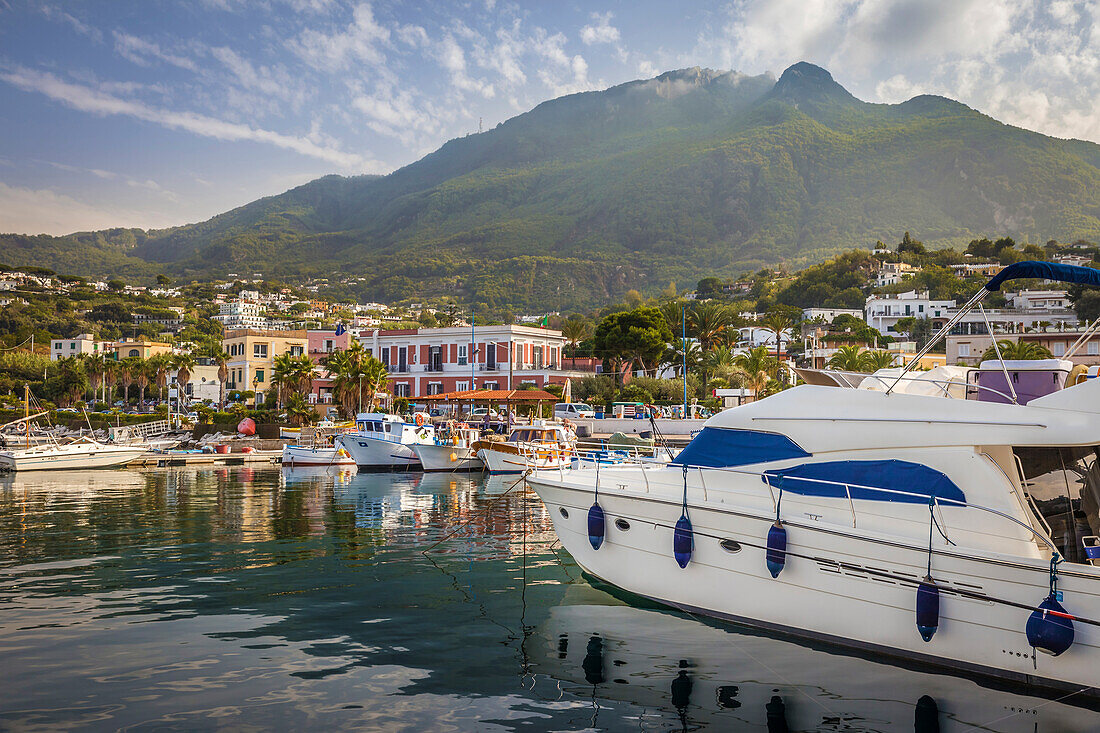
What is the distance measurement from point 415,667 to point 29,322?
145 m

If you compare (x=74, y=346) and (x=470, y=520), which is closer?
(x=470, y=520)

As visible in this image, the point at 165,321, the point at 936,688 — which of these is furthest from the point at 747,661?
the point at 165,321

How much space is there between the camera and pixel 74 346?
10650 centimetres

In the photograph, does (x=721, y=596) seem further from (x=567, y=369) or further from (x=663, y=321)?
(x=567, y=369)

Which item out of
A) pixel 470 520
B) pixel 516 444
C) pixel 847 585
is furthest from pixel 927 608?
pixel 516 444

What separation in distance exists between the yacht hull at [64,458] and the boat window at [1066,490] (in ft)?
143

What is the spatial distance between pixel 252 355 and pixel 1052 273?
7881cm

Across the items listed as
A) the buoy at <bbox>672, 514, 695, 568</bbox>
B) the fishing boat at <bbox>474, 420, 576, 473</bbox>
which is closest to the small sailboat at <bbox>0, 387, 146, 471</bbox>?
the fishing boat at <bbox>474, 420, 576, 473</bbox>

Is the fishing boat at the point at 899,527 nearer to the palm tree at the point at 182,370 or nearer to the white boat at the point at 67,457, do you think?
the white boat at the point at 67,457

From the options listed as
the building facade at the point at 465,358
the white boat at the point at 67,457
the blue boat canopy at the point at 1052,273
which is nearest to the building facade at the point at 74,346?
the building facade at the point at 465,358

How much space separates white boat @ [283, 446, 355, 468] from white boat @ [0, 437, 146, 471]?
8853 millimetres

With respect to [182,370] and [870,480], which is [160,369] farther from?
[870,480]

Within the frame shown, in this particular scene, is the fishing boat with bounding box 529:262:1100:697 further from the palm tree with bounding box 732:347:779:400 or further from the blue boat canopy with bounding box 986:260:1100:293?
the palm tree with bounding box 732:347:779:400

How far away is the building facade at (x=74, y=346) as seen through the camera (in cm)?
10456
